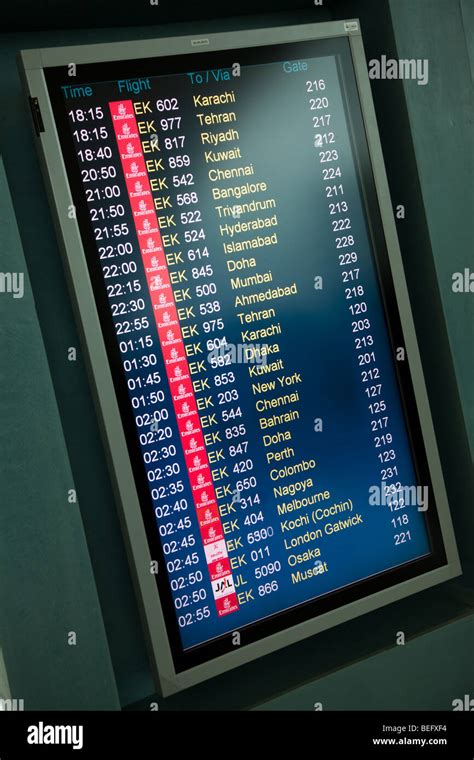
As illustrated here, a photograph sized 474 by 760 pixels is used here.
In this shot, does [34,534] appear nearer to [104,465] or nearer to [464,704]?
[104,465]

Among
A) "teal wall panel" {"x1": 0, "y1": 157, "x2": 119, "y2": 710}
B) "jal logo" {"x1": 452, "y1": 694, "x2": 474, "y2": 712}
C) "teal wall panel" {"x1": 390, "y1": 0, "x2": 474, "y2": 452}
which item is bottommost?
"jal logo" {"x1": 452, "y1": 694, "x2": 474, "y2": 712}

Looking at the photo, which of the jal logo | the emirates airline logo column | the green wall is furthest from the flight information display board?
the jal logo

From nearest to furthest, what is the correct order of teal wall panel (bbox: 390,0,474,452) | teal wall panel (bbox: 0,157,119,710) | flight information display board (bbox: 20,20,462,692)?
teal wall panel (bbox: 0,157,119,710), flight information display board (bbox: 20,20,462,692), teal wall panel (bbox: 390,0,474,452)

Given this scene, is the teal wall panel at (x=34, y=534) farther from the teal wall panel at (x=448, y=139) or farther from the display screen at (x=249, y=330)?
the teal wall panel at (x=448, y=139)

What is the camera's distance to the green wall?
1.62 meters

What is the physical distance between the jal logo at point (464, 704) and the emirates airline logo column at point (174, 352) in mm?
633

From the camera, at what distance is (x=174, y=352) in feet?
6.03

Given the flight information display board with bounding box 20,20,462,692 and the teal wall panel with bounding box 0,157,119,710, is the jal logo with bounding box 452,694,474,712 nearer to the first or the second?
the flight information display board with bounding box 20,20,462,692

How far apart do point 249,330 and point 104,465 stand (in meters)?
0.44

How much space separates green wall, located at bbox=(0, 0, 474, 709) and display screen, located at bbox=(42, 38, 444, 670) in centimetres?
13

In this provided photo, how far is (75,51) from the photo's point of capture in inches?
68.9

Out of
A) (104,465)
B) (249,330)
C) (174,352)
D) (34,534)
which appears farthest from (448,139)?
(34,534)
